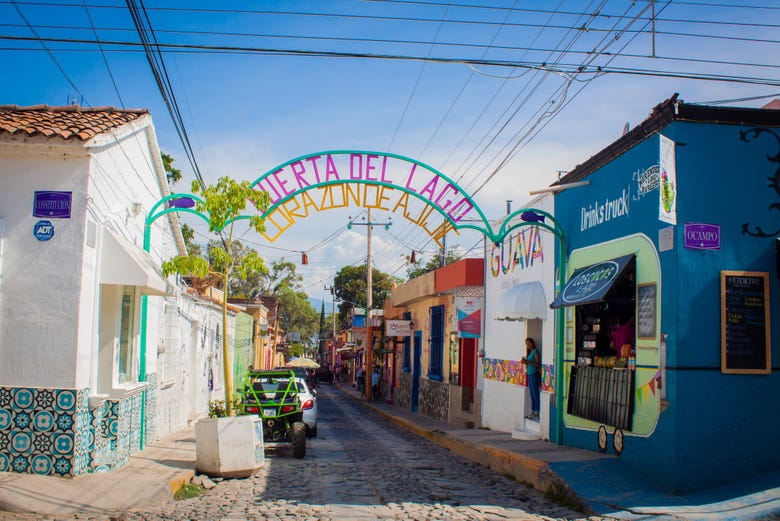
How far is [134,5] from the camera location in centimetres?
998

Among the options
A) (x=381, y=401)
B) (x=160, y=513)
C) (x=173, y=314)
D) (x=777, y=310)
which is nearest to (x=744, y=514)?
(x=777, y=310)

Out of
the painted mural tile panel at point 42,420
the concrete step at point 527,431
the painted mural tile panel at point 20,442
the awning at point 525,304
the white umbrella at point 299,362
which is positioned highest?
the awning at point 525,304

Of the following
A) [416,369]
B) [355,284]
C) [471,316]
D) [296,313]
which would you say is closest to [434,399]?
[416,369]

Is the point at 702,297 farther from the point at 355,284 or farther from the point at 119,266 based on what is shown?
the point at 355,284

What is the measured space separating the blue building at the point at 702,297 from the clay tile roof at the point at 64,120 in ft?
23.1

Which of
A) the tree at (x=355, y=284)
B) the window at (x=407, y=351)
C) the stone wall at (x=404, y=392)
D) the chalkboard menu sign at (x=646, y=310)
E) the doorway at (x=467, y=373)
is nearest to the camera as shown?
Answer: the chalkboard menu sign at (x=646, y=310)

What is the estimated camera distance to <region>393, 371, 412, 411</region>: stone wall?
2923cm

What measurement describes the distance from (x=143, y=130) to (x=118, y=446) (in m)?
4.89

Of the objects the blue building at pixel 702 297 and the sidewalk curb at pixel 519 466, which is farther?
the sidewalk curb at pixel 519 466

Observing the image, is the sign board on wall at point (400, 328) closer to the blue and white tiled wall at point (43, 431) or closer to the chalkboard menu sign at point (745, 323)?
the blue and white tiled wall at point (43, 431)

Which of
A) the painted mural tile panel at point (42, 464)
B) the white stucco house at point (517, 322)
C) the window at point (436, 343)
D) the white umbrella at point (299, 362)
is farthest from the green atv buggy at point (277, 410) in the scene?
the white umbrella at point (299, 362)

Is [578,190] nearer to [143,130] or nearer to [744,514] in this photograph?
[744,514]

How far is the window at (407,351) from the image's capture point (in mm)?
30031

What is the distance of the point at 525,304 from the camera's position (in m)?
14.0
